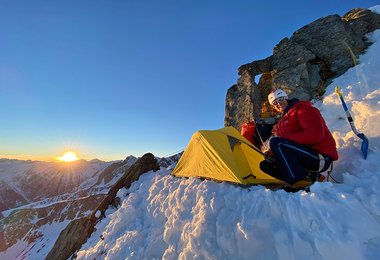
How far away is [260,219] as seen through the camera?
17.5 ft

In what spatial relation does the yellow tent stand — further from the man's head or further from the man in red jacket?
the man's head

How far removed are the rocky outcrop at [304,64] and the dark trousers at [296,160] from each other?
11.0m

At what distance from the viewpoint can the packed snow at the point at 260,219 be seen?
4637 millimetres

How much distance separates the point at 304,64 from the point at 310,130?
44.1ft

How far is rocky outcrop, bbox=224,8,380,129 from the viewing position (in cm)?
1794

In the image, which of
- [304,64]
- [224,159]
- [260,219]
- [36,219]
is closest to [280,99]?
[224,159]

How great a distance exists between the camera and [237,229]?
5.42 meters

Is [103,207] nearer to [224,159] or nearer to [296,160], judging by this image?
[224,159]

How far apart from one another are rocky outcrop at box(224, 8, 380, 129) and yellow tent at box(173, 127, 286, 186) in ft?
32.1

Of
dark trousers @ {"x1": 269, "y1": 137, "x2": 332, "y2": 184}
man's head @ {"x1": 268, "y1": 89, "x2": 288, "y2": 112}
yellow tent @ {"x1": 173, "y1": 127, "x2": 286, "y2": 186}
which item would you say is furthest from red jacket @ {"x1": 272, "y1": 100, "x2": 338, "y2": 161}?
yellow tent @ {"x1": 173, "y1": 127, "x2": 286, "y2": 186}

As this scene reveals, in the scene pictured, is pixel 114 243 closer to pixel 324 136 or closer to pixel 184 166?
pixel 184 166

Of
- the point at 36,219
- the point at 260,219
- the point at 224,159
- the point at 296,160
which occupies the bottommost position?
the point at 36,219

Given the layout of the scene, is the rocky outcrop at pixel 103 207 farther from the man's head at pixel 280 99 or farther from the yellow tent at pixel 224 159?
the man's head at pixel 280 99

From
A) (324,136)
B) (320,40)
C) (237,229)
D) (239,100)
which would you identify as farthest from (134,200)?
(320,40)
